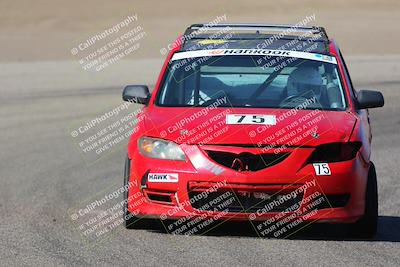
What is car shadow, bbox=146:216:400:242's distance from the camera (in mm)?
8148

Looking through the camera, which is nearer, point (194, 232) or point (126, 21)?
point (194, 232)

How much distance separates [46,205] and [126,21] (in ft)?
126

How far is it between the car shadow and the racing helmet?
1.18 m

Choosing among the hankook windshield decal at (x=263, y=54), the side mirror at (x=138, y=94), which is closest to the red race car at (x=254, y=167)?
the side mirror at (x=138, y=94)

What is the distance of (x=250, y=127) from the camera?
805cm

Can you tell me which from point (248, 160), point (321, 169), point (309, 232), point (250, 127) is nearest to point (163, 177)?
point (248, 160)

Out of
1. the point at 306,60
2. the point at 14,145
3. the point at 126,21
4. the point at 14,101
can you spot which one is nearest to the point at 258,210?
the point at 306,60

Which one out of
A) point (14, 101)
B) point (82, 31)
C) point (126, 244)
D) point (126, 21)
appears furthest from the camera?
point (126, 21)

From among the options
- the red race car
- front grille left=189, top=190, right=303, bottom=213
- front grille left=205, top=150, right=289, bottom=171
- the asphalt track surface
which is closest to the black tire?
the red race car

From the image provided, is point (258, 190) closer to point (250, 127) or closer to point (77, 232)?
point (250, 127)

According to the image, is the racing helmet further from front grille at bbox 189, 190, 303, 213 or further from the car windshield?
front grille at bbox 189, 190, 303, 213

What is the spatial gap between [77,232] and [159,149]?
935mm

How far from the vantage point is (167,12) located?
164 feet

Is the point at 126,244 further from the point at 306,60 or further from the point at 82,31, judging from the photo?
the point at 82,31
